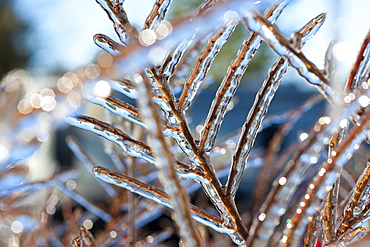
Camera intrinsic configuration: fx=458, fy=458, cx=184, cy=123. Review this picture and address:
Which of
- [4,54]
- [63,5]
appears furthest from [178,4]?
[4,54]

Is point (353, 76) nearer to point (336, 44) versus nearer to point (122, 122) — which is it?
point (336, 44)

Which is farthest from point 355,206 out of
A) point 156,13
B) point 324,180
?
point 156,13

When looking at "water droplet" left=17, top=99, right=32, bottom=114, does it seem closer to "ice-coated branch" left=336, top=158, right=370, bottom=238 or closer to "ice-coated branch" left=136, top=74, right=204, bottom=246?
"ice-coated branch" left=136, top=74, right=204, bottom=246

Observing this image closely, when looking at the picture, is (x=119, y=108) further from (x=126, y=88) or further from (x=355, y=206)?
(x=355, y=206)

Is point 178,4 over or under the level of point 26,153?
over

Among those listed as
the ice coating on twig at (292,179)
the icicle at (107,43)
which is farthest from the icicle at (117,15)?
the ice coating on twig at (292,179)
